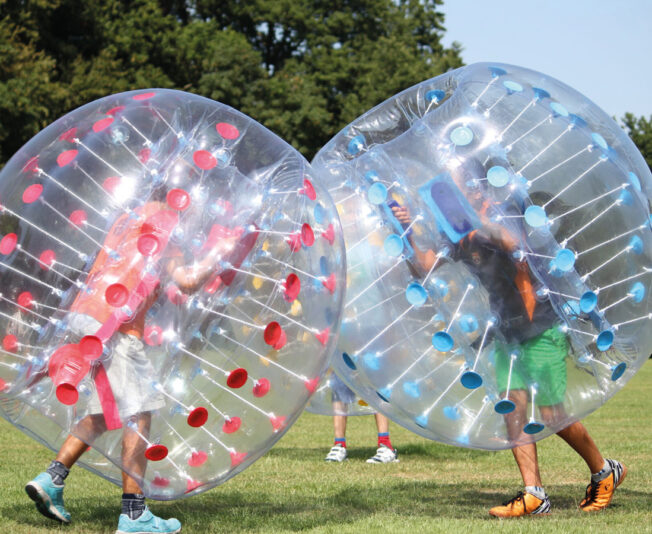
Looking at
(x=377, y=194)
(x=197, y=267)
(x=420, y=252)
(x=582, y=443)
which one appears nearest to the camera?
(x=197, y=267)

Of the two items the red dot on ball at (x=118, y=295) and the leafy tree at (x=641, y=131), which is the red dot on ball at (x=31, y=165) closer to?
the red dot on ball at (x=118, y=295)

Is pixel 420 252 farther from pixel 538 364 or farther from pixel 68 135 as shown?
pixel 68 135

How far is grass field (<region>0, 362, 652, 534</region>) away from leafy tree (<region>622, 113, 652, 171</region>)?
3293 centimetres

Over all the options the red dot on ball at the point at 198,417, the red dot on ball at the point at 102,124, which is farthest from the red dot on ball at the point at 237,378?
the red dot on ball at the point at 102,124

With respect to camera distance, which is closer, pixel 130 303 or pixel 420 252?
pixel 130 303

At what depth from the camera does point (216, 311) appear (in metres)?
3.81

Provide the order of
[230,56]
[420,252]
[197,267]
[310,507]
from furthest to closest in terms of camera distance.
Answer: [230,56], [310,507], [420,252], [197,267]

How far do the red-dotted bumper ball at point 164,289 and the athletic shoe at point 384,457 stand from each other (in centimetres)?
349

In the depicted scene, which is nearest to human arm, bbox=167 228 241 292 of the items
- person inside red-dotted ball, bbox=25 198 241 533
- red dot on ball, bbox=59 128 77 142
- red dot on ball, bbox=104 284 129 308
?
person inside red-dotted ball, bbox=25 198 241 533

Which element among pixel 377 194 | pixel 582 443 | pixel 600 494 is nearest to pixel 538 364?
pixel 582 443

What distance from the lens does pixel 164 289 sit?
146 inches

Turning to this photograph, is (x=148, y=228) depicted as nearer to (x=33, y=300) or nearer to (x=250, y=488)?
(x=33, y=300)

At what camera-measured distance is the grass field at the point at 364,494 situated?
4512 mm

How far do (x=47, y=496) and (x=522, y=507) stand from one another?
2447 mm
